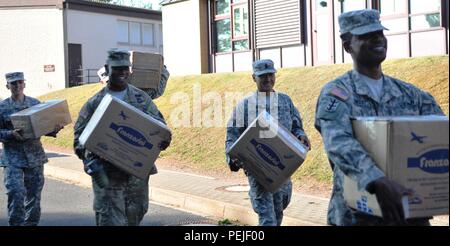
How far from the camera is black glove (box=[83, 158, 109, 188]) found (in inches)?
193

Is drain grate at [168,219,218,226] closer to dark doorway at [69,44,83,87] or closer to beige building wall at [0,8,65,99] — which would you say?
beige building wall at [0,8,65,99]

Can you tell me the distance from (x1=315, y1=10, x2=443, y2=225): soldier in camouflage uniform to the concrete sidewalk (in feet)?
8.84

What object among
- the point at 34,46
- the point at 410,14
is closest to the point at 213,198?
the point at 410,14

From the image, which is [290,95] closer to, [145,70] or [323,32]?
[323,32]

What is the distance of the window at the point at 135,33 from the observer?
32.9 metres

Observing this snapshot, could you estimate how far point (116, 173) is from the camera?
4.96 metres

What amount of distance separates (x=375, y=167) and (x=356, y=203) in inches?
12.6

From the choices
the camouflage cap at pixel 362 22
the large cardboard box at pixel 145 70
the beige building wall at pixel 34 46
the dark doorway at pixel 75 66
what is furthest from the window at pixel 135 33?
the camouflage cap at pixel 362 22

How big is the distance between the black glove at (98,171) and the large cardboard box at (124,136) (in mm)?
249

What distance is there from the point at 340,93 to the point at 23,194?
4531 millimetres

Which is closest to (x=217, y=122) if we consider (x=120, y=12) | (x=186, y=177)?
(x=186, y=177)

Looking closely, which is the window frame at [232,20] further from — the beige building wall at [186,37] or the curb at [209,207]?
the curb at [209,207]

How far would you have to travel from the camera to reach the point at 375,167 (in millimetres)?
2637

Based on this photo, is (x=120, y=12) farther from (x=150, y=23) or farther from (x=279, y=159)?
(x=279, y=159)
